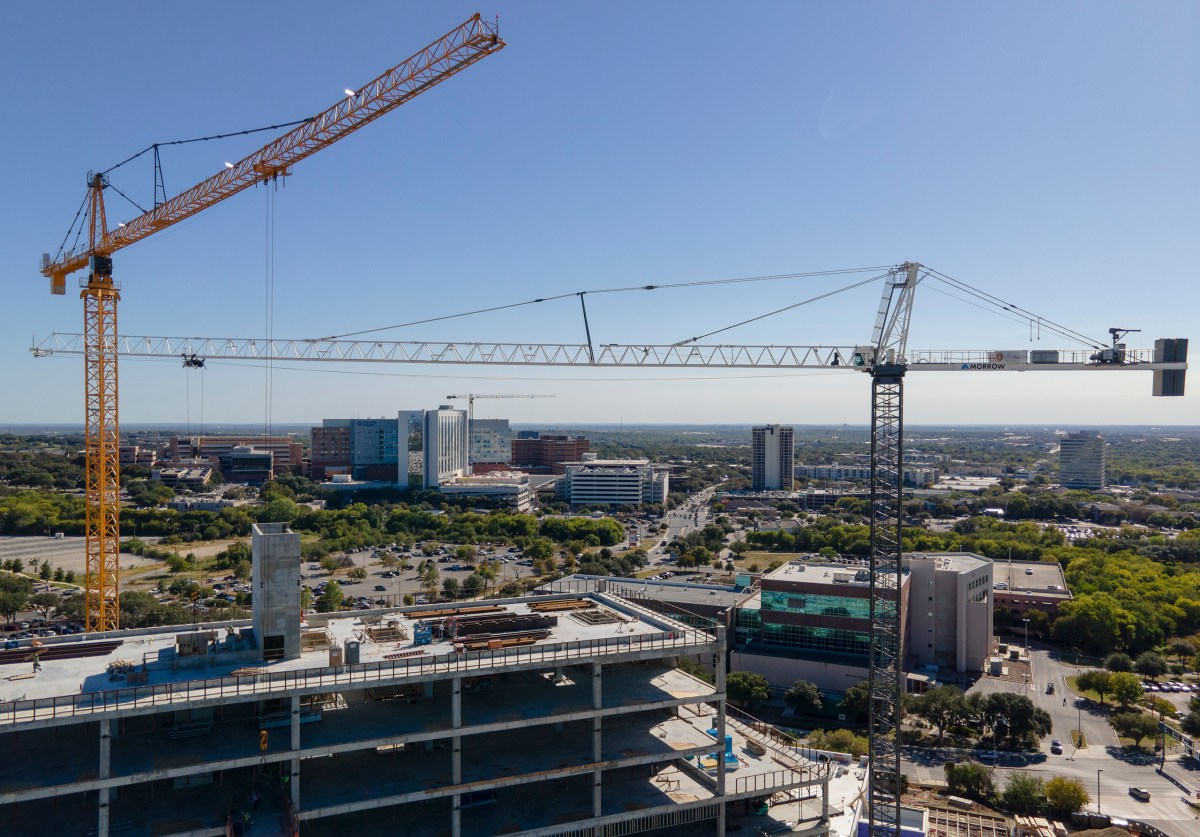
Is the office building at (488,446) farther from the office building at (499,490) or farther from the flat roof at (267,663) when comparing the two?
the flat roof at (267,663)

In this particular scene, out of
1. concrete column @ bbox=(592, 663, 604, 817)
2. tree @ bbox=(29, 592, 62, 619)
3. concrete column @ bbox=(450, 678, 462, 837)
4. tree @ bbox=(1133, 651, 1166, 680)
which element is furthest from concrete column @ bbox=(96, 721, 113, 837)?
tree @ bbox=(1133, 651, 1166, 680)

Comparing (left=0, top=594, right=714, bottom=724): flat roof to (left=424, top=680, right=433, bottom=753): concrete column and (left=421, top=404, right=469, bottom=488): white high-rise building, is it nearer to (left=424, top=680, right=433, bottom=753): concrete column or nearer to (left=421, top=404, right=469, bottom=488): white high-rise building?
(left=424, top=680, right=433, bottom=753): concrete column

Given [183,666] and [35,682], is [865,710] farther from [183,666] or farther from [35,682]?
[35,682]

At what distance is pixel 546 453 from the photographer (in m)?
172

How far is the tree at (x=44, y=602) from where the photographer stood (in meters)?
53.6

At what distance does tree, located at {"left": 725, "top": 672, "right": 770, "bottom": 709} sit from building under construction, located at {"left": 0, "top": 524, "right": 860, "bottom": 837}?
16.2 metres

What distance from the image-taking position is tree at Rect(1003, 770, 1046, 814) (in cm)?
2992

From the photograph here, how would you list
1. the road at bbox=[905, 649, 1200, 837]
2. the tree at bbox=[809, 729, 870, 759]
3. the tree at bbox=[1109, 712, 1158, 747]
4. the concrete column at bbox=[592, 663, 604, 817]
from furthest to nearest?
1. the tree at bbox=[1109, 712, 1158, 747]
2. the tree at bbox=[809, 729, 870, 759]
3. the road at bbox=[905, 649, 1200, 837]
4. the concrete column at bbox=[592, 663, 604, 817]

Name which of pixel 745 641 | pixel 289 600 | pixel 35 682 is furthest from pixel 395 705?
pixel 745 641

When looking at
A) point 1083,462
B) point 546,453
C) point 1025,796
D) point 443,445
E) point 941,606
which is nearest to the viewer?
point 1025,796

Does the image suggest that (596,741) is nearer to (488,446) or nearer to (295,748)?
(295,748)

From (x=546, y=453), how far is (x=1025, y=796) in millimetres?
144632

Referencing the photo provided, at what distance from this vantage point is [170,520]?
Result: 86.8 meters

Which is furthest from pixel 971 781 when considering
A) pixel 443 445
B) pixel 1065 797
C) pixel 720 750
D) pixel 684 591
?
pixel 443 445
